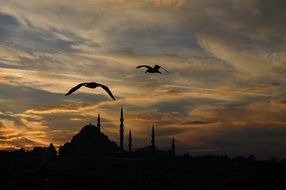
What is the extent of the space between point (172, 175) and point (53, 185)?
30800 mm

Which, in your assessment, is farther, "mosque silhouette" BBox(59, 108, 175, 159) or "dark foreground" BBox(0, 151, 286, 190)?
"mosque silhouette" BBox(59, 108, 175, 159)

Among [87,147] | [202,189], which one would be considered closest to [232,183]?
[202,189]

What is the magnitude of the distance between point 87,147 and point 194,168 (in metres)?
22.9

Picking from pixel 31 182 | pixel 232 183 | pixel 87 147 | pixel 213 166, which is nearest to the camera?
pixel 31 182

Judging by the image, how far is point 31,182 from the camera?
70.2 m

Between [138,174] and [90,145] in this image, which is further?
[90,145]

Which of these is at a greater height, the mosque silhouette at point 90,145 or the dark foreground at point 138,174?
the mosque silhouette at point 90,145

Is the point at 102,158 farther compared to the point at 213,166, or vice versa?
the point at 213,166

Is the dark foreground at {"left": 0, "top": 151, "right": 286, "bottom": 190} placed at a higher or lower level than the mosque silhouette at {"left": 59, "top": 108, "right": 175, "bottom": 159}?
lower

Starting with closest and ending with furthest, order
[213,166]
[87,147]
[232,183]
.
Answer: [232,183] → [87,147] → [213,166]

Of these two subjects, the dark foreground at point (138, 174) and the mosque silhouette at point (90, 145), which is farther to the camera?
the mosque silhouette at point (90, 145)

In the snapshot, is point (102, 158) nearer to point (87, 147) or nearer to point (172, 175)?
point (87, 147)

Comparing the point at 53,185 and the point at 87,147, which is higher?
the point at 87,147

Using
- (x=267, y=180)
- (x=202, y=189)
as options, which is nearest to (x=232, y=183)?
(x=202, y=189)
